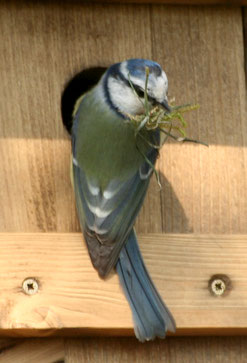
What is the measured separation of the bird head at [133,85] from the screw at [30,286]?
50cm

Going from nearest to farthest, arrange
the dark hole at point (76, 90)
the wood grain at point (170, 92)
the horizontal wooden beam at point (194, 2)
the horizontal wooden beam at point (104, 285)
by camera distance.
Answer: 1. the horizontal wooden beam at point (104, 285)
2. the wood grain at point (170, 92)
3. the horizontal wooden beam at point (194, 2)
4. the dark hole at point (76, 90)

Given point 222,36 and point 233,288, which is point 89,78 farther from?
point 233,288

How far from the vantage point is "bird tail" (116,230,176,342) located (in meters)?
2.44

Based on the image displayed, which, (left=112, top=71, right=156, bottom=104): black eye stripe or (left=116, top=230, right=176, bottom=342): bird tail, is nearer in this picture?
(left=116, top=230, right=176, bottom=342): bird tail

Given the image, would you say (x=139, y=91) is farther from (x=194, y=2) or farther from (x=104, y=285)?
(x=104, y=285)

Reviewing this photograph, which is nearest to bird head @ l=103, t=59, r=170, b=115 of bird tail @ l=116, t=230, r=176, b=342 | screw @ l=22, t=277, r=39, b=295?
bird tail @ l=116, t=230, r=176, b=342

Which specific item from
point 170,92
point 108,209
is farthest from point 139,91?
point 108,209

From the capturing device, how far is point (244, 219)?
2.80 meters

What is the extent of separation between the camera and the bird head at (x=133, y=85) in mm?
2598

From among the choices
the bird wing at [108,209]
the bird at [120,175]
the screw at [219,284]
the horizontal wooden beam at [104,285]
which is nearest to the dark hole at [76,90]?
the bird at [120,175]

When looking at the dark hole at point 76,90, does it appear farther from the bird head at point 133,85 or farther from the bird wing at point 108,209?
the bird wing at point 108,209

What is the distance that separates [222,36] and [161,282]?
80cm

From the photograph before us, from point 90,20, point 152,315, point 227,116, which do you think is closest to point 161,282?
point 152,315

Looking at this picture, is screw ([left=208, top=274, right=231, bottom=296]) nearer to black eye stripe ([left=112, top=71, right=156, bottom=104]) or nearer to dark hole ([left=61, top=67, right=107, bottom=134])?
black eye stripe ([left=112, top=71, right=156, bottom=104])
